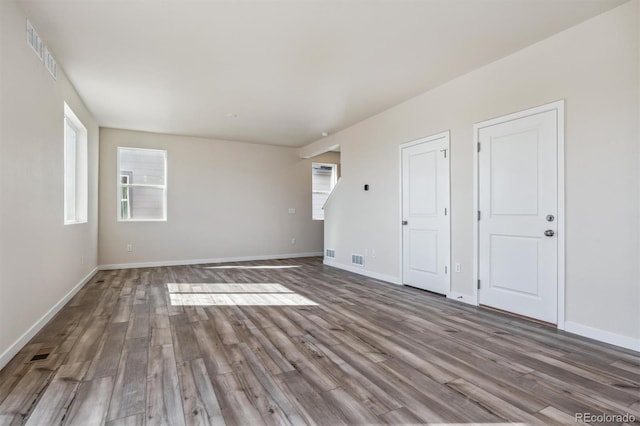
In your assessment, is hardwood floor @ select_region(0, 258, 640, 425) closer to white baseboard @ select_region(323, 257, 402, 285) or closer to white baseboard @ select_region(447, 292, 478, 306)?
white baseboard @ select_region(447, 292, 478, 306)

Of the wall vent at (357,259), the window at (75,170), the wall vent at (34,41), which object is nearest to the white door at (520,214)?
the wall vent at (357,259)

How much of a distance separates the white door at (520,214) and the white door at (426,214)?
1.72 ft

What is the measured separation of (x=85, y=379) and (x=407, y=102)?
465 centimetres

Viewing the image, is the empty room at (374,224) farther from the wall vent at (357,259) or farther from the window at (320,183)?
the window at (320,183)

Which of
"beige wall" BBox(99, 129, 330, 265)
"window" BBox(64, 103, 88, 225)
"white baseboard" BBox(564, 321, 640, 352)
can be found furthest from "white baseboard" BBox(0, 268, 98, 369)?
"white baseboard" BBox(564, 321, 640, 352)

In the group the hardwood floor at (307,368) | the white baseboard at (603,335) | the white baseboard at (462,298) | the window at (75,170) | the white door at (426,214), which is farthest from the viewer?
the window at (75,170)

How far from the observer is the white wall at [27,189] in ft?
7.52

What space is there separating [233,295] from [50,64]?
315 cm

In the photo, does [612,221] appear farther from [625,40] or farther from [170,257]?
[170,257]

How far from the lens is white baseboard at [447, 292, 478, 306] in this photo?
380 cm

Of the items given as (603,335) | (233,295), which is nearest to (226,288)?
(233,295)

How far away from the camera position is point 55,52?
10.7 feet

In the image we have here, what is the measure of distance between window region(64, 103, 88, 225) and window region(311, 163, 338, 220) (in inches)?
189

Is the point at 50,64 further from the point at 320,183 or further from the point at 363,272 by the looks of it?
the point at 320,183
